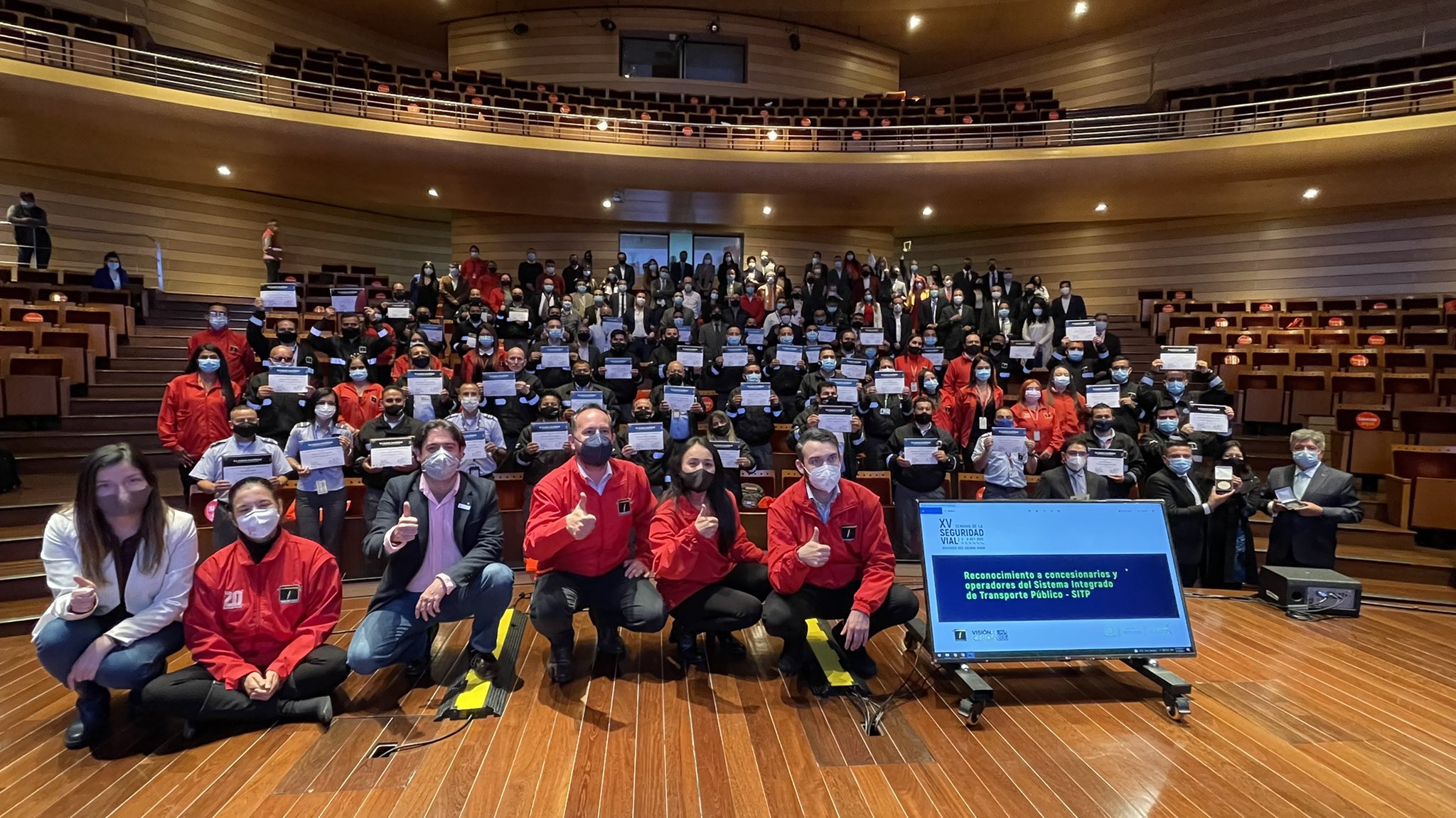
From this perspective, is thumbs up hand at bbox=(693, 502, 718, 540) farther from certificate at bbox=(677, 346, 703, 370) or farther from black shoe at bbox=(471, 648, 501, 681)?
certificate at bbox=(677, 346, 703, 370)

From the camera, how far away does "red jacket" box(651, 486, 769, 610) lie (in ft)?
11.9

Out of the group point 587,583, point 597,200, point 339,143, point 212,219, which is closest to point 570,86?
point 597,200

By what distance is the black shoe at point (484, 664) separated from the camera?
3.55 m

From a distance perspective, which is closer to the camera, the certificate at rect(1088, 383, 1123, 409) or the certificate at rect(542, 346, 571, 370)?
the certificate at rect(1088, 383, 1123, 409)

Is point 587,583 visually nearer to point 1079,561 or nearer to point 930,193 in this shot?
point 1079,561

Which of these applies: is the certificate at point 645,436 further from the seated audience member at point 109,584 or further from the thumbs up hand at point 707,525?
the seated audience member at point 109,584

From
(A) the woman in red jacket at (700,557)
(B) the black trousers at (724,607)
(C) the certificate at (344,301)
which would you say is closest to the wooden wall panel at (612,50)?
(C) the certificate at (344,301)

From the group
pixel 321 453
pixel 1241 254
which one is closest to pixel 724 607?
pixel 321 453

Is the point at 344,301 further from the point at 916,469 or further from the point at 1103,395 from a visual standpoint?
the point at 1103,395

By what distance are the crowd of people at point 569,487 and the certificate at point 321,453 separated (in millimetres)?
28

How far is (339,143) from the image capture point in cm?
1088

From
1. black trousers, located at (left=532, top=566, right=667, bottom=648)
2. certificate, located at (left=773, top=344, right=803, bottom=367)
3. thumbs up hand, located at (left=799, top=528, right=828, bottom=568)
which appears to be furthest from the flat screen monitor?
certificate, located at (left=773, top=344, right=803, bottom=367)

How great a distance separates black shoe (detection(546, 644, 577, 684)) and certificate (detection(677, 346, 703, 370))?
4257 millimetres

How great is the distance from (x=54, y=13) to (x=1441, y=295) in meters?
23.9
